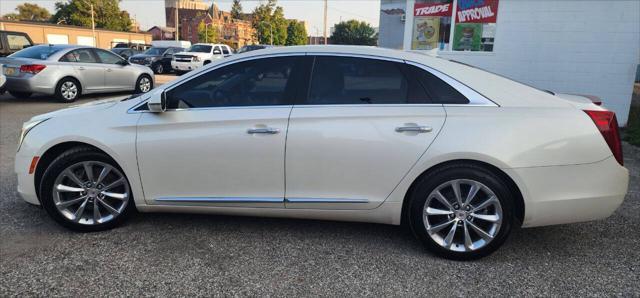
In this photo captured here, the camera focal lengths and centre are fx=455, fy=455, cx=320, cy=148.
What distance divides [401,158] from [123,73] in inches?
458

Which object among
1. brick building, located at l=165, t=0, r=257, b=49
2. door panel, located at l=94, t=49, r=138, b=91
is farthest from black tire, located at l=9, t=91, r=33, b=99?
brick building, located at l=165, t=0, r=257, b=49

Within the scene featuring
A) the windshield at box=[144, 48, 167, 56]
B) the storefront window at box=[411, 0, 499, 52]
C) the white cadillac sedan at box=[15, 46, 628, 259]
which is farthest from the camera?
the windshield at box=[144, 48, 167, 56]

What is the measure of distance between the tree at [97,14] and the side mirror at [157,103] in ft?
235

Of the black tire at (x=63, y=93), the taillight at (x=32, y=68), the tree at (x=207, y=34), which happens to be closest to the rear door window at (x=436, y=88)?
the taillight at (x=32, y=68)

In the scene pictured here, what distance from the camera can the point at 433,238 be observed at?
3.34 m

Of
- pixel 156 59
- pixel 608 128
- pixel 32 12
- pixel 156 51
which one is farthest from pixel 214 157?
pixel 32 12

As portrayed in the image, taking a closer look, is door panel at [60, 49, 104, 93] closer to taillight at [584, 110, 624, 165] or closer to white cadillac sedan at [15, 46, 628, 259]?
white cadillac sedan at [15, 46, 628, 259]

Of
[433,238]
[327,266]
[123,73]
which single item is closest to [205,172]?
[327,266]

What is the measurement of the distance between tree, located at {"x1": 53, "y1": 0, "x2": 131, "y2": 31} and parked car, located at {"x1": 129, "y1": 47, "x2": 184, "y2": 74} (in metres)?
47.1

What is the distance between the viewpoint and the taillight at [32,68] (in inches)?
419

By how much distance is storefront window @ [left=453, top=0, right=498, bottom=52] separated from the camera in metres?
10.3

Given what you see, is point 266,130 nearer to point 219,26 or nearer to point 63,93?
point 63,93

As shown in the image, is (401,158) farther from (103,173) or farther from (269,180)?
(103,173)

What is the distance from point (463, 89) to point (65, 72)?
10.9 meters
